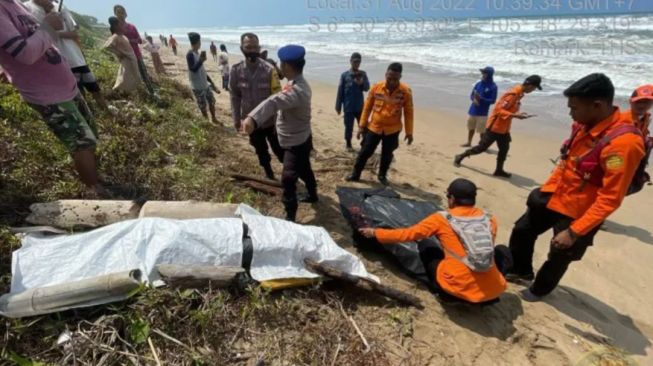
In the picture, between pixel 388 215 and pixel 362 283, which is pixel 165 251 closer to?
pixel 362 283

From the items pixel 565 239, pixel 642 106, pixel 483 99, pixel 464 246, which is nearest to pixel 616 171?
pixel 565 239

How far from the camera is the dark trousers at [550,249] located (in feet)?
8.46

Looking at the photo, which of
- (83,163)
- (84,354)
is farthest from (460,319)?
(83,163)

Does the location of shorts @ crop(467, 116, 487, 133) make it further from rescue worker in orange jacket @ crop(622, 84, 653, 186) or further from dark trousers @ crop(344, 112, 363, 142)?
rescue worker in orange jacket @ crop(622, 84, 653, 186)

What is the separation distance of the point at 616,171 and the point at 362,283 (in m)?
1.71

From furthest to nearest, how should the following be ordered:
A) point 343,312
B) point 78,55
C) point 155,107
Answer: point 155,107 → point 78,55 → point 343,312

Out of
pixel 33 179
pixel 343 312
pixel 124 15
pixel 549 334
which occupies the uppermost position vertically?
pixel 124 15

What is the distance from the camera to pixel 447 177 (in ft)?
18.4

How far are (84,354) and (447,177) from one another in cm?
503

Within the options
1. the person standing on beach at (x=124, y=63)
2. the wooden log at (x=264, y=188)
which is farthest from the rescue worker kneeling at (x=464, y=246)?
the person standing on beach at (x=124, y=63)

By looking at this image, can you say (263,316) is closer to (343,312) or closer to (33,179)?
(343,312)

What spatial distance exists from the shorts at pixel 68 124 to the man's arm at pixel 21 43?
1.27 feet

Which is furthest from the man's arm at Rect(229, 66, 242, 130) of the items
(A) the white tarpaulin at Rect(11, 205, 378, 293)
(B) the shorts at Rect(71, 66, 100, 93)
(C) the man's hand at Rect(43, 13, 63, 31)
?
(A) the white tarpaulin at Rect(11, 205, 378, 293)

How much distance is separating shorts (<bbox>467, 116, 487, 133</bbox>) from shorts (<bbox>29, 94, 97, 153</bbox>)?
20.0ft
